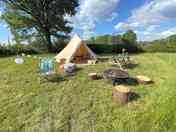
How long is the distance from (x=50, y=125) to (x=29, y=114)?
91 cm

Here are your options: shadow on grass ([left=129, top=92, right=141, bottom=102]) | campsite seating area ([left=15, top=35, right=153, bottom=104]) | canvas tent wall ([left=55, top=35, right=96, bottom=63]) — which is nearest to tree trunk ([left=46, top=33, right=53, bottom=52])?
campsite seating area ([left=15, top=35, right=153, bottom=104])

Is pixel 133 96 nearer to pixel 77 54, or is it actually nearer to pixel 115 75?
pixel 115 75

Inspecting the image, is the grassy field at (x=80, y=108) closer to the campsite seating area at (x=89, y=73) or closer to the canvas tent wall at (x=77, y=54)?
the campsite seating area at (x=89, y=73)

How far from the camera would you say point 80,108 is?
5.97 meters

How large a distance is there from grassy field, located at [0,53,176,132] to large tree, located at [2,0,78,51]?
14695 millimetres

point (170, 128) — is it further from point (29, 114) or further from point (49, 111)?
point (29, 114)

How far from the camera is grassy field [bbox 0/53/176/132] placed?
16.4 ft

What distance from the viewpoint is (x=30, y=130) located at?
4918 millimetres

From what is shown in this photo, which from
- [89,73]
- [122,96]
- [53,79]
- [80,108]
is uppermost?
[89,73]

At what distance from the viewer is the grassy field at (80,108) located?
5.01m

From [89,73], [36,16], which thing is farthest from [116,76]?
[36,16]

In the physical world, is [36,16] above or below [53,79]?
above

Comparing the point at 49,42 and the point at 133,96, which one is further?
the point at 49,42

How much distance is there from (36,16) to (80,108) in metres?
18.1
